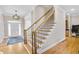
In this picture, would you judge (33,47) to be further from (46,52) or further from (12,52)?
(12,52)

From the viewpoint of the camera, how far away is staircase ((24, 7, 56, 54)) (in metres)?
1.83

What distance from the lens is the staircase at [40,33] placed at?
183 centimetres

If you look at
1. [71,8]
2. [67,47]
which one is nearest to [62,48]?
[67,47]

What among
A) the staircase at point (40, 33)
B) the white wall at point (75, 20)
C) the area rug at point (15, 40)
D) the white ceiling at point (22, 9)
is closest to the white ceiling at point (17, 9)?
the white ceiling at point (22, 9)

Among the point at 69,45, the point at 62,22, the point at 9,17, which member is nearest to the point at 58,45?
the point at 69,45

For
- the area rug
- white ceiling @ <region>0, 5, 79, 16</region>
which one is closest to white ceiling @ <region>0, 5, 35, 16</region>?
white ceiling @ <region>0, 5, 79, 16</region>

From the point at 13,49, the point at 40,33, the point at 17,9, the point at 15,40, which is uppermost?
the point at 17,9

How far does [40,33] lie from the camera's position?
73.0 inches

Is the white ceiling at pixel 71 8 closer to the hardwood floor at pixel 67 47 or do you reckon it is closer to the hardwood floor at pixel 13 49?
the hardwood floor at pixel 67 47

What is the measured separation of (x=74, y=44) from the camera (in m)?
1.81

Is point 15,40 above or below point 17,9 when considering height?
below

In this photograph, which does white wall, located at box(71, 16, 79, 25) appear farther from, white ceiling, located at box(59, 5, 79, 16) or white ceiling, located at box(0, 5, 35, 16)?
white ceiling, located at box(0, 5, 35, 16)

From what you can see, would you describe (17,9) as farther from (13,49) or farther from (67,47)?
(67,47)

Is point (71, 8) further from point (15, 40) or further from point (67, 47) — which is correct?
point (15, 40)
